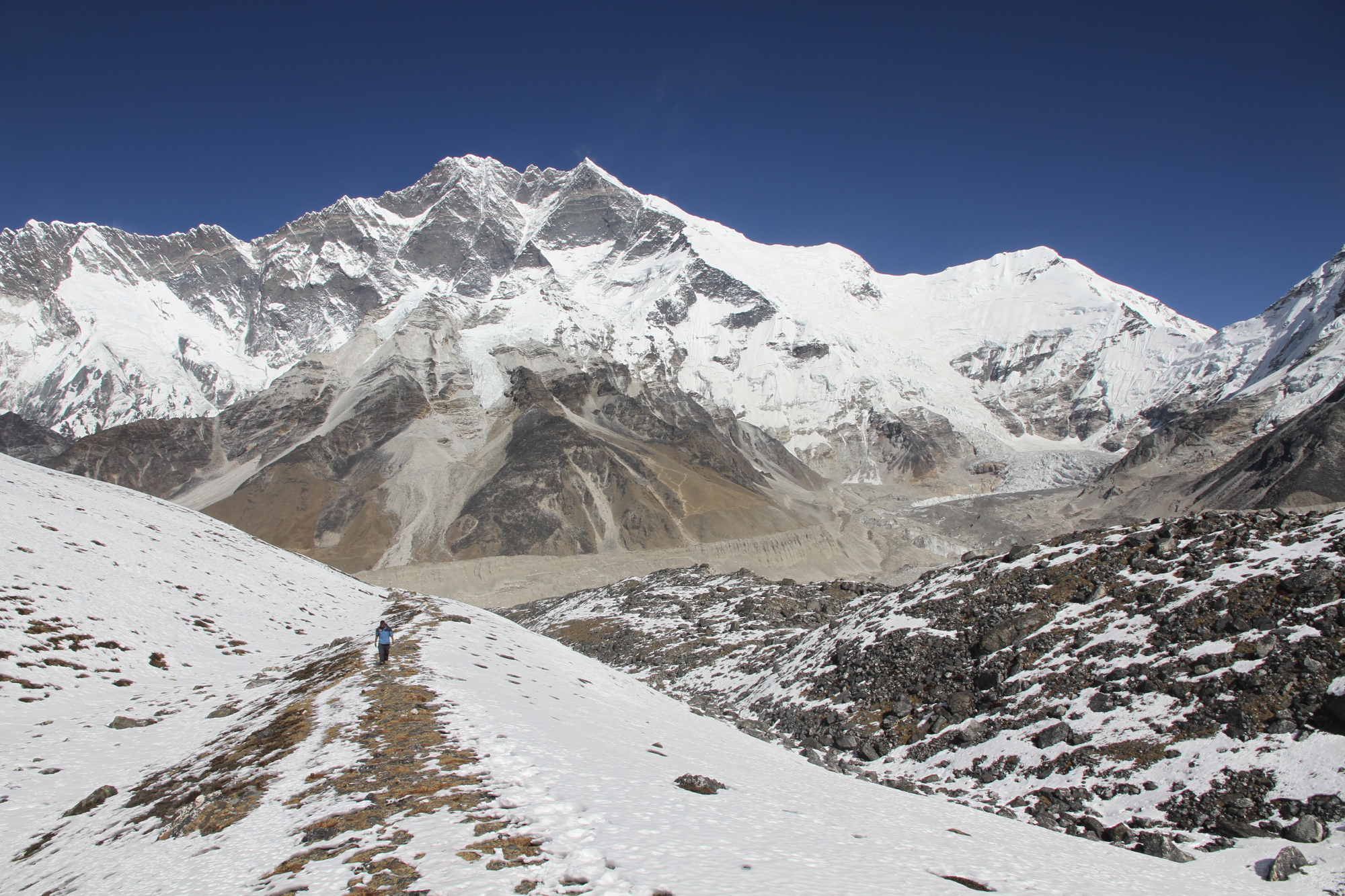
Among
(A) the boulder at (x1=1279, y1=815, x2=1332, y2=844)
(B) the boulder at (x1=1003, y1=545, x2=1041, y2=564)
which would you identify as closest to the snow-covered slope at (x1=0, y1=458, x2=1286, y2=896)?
(A) the boulder at (x1=1279, y1=815, x2=1332, y2=844)

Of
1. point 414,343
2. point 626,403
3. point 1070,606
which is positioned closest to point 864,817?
point 1070,606

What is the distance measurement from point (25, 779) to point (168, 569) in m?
14.5

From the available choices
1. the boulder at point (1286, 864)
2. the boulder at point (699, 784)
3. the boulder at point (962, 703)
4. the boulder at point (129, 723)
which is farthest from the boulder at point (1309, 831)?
the boulder at point (129, 723)

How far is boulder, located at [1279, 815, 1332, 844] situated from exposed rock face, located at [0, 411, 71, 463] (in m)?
214

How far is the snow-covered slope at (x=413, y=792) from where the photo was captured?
773cm

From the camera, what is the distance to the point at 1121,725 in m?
14.8

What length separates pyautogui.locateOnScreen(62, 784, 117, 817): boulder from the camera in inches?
402

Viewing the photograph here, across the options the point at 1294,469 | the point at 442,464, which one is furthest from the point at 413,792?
the point at 1294,469

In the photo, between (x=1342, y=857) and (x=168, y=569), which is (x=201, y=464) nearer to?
(x=168, y=569)

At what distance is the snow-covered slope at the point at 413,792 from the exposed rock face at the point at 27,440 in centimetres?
19407

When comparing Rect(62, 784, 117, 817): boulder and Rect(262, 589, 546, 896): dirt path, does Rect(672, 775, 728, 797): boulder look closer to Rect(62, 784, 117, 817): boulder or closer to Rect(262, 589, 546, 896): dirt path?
Rect(262, 589, 546, 896): dirt path

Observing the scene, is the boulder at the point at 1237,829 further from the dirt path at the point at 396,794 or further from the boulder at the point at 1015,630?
the dirt path at the point at 396,794

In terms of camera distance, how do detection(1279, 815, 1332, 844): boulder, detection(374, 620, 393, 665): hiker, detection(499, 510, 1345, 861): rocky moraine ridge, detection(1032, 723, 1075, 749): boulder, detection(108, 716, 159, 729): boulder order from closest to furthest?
detection(1279, 815, 1332, 844): boulder
detection(499, 510, 1345, 861): rocky moraine ridge
detection(108, 716, 159, 729): boulder
detection(1032, 723, 1075, 749): boulder
detection(374, 620, 393, 665): hiker

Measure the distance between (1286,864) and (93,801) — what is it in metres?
17.3
